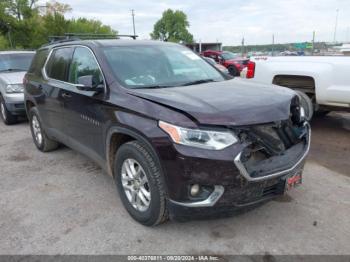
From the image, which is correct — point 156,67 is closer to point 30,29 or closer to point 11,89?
point 11,89

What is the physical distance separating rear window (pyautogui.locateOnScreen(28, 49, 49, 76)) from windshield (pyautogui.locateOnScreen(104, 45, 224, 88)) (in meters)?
1.85

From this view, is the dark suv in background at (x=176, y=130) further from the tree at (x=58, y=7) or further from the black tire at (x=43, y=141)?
the tree at (x=58, y=7)

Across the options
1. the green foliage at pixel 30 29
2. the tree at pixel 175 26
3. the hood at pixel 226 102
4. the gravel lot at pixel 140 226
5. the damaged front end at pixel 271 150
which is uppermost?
the tree at pixel 175 26

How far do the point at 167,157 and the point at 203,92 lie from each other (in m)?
0.85

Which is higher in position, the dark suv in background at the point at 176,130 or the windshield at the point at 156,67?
the windshield at the point at 156,67

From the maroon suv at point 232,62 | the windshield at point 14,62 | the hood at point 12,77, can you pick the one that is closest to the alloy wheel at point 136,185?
the hood at point 12,77

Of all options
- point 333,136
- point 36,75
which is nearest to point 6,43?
point 36,75

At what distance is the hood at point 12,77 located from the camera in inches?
285

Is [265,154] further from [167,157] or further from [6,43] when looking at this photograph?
[6,43]

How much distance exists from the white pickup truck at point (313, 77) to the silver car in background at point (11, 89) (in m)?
5.08

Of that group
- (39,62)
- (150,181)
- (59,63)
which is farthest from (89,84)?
(39,62)

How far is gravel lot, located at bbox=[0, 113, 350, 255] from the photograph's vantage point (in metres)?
2.77

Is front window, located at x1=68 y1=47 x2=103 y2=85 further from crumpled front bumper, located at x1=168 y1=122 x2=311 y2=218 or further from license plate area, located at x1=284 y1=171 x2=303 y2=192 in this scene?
license plate area, located at x1=284 y1=171 x2=303 y2=192

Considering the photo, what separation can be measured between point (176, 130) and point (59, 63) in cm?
268
